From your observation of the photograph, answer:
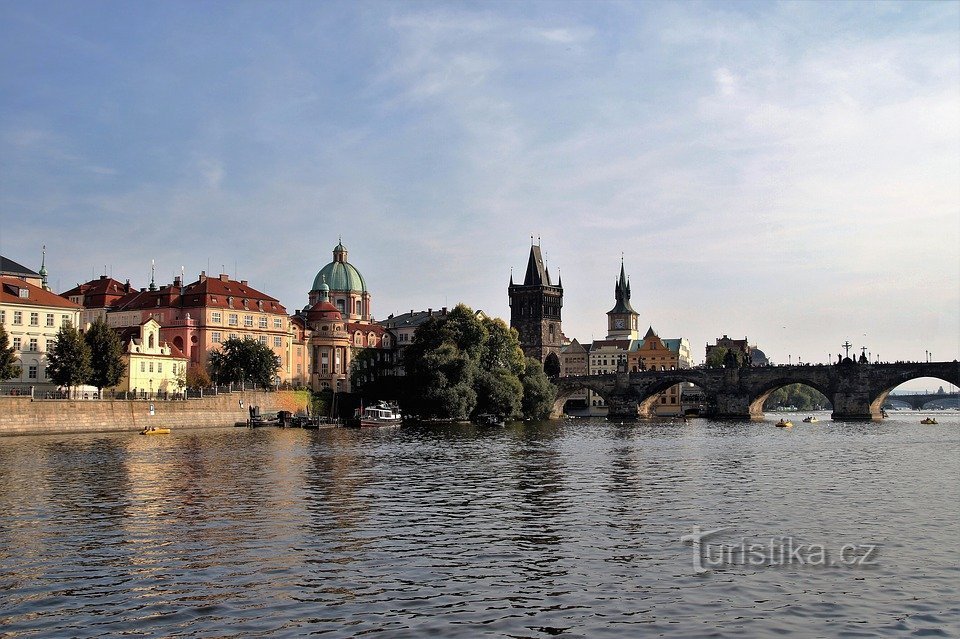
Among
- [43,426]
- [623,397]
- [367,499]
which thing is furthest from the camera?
[623,397]

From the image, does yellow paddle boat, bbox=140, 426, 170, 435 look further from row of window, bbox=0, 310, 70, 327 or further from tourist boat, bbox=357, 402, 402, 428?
tourist boat, bbox=357, 402, 402, 428

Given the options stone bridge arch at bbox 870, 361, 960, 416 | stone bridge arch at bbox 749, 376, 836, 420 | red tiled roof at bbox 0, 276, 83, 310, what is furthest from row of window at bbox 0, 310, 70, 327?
stone bridge arch at bbox 870, 361, 960, 416

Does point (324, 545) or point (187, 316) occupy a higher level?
point (187, 316)

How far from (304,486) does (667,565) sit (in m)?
23.0

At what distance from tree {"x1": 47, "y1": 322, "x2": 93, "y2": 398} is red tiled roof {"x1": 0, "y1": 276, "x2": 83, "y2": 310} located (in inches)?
334

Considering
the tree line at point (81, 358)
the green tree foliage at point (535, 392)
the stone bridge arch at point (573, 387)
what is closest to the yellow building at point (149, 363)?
the tree line at point (81, 358)

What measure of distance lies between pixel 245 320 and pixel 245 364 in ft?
51.1

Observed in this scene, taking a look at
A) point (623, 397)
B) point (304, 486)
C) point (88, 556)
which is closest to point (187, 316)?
point (623, 397)

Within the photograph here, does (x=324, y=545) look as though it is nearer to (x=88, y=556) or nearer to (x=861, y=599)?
(x=88, y=556)

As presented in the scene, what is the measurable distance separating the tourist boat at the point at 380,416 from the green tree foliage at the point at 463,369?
327cm

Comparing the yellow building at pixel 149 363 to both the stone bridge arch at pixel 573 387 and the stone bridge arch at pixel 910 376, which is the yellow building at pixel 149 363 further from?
the stone bridge arch at pixel 910 376

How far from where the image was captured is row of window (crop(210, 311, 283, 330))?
137300 mm

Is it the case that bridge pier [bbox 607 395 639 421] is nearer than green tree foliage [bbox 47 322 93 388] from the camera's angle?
No

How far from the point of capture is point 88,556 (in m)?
27.5
